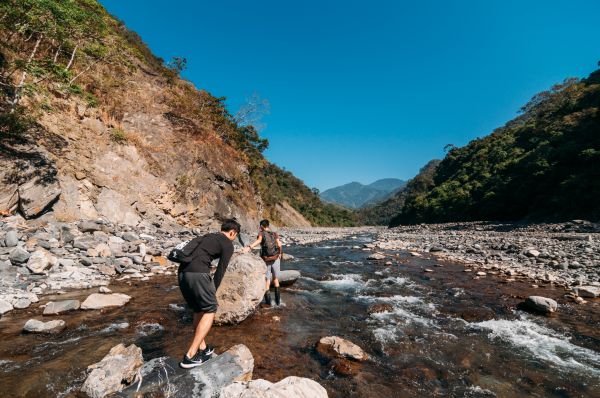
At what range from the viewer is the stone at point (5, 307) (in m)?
6.40

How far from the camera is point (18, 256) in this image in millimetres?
8539

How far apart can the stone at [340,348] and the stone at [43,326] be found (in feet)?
17.7

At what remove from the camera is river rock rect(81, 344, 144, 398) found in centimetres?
376

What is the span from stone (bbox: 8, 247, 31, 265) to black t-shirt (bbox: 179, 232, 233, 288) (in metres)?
Result: 7.52

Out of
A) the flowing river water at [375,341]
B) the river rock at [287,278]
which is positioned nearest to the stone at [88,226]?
the flowing river water at [375,341]

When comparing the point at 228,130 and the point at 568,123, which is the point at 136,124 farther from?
the point at 568,123

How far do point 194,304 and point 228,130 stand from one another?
98.7 ft

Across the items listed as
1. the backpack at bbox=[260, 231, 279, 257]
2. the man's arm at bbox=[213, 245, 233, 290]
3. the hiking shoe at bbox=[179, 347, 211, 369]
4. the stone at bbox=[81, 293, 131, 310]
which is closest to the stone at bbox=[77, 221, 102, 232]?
the stone at bbox=[81, 293, 131, 310]

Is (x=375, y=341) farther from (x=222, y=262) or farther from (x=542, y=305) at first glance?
(x=542, y=305)

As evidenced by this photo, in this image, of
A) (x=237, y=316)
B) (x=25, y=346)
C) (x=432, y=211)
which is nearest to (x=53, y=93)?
(x=25, y=346)

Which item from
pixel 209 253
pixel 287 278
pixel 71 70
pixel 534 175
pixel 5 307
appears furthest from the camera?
pixel 534 175

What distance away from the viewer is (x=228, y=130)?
32406 mm

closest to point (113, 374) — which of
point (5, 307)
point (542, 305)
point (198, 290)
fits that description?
point (198, 290)

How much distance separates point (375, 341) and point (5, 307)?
847 centimetres
